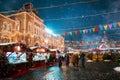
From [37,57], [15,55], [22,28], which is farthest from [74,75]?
[22,28]

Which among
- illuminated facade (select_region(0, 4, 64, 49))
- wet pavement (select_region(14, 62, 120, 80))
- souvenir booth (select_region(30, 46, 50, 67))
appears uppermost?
illuminated facade (select_region(0, 4, 64, 49))

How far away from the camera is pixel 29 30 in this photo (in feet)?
164

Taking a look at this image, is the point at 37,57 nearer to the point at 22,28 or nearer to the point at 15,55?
the point at 15,55

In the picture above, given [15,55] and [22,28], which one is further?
[22,28]

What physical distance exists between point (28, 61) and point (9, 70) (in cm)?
683

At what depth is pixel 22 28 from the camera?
48281mm

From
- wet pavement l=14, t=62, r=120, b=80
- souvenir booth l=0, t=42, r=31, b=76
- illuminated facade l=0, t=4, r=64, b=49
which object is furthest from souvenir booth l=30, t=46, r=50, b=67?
illuminated facade l=0, t=4, r=64, b=49

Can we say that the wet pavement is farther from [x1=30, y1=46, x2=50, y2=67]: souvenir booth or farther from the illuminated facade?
the illuminated facade

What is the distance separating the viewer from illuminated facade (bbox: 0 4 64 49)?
4129 centimetres

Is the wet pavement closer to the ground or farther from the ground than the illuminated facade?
closer to the ground


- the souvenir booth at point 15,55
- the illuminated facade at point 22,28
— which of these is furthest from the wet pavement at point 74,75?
the illuminated facade at point 22,28

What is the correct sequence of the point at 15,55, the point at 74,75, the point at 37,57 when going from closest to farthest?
the point at 74,75
the point at 15,55
the point at 37,57

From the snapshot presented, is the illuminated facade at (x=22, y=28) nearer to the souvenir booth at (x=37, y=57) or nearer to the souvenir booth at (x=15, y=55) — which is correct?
the souvenir booth at (x=37, y=57)

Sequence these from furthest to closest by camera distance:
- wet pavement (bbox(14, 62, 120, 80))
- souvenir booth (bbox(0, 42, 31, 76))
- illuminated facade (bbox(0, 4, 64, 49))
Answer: illuminated facade (bbox(0, 4, 64, 49)) < souvenir booth (bbox(0, 42, 31, 76)) < wet pavement (bbox(14, 62, 120, 80))
